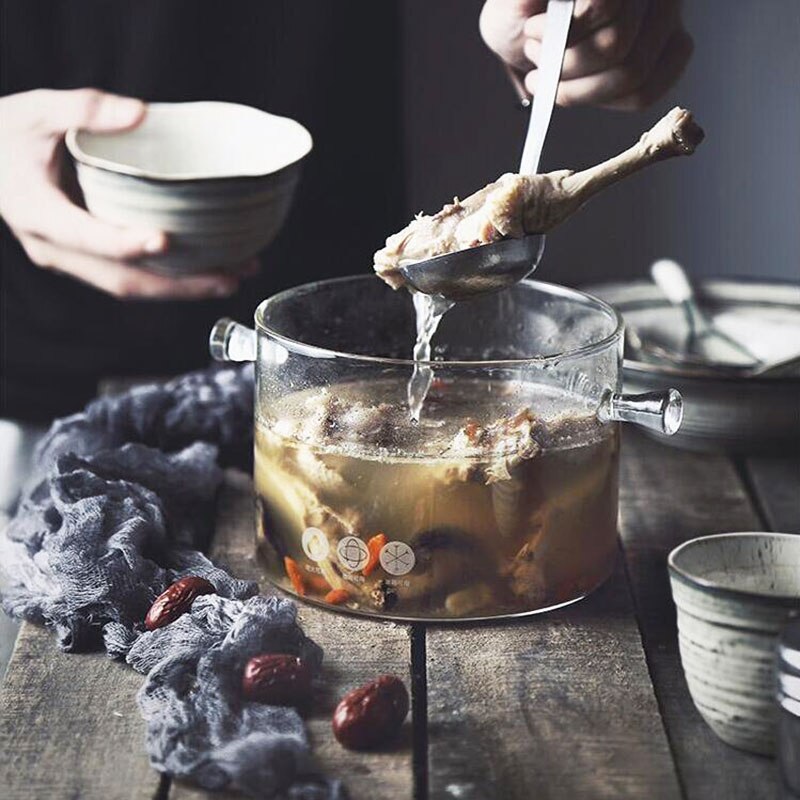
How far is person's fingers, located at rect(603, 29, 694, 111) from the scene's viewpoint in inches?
60.4

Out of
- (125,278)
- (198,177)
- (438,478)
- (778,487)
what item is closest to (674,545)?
(778,487)

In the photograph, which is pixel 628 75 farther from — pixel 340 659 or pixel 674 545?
pixel 340 659

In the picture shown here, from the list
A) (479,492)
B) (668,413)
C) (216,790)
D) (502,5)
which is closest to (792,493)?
(668,413)

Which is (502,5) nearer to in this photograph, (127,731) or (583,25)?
(583,25)

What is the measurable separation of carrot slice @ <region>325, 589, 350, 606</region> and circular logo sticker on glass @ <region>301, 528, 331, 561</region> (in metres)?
0.03

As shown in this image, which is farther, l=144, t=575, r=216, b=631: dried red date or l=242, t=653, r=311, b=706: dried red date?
l=144, t=575, r=216, b=631: dried red date

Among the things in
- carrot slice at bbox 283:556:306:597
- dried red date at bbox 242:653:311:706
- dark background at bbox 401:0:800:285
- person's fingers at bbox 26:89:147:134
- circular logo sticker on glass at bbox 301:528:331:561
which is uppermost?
person's fingers at bbox 26:89:147:134

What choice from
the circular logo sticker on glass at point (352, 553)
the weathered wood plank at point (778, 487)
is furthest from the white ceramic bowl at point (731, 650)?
the weathered wood plank at point (778, 487)

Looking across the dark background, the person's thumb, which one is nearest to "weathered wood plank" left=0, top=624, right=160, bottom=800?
the person's thumb

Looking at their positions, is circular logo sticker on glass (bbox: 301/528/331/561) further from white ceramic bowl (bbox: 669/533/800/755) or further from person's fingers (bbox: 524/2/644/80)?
person's fingers (bbox: 524/2/644/80)

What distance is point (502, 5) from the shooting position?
150 cm

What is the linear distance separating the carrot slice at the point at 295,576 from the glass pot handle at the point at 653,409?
0.30 m

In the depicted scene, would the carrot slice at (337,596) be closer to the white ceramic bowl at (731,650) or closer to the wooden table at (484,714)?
the wooden table at (484,714)

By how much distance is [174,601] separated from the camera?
1.17 metres
